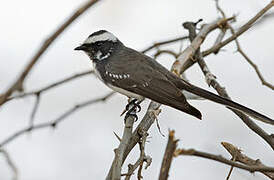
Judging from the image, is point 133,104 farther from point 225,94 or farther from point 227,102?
point 227,102

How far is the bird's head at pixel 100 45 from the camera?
3.50 meters

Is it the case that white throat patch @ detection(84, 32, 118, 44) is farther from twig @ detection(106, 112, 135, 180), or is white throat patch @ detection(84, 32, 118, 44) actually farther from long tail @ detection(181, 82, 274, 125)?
twig @ detection(106, 112, 135, 180)

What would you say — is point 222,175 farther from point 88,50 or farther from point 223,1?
point 223,1

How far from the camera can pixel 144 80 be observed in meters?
3.13

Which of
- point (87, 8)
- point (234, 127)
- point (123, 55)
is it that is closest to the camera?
point (87, 8)

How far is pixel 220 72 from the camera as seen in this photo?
5.01m

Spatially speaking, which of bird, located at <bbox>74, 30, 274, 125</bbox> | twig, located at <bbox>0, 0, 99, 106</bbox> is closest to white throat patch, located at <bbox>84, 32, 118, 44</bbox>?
bird, located at <bbox>74, 30, 274, 125</bbox>

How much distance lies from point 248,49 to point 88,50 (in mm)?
2206

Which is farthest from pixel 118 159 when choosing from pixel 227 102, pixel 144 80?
pixel 144 80

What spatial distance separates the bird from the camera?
2.87 meters

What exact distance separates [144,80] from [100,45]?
55 cm

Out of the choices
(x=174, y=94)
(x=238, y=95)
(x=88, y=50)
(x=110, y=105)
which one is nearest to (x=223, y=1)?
(x=238, y=95)

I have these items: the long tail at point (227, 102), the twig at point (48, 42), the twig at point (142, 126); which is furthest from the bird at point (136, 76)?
the twig at point (48, 42)

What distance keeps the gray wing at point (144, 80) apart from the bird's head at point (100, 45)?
10 centimetres
